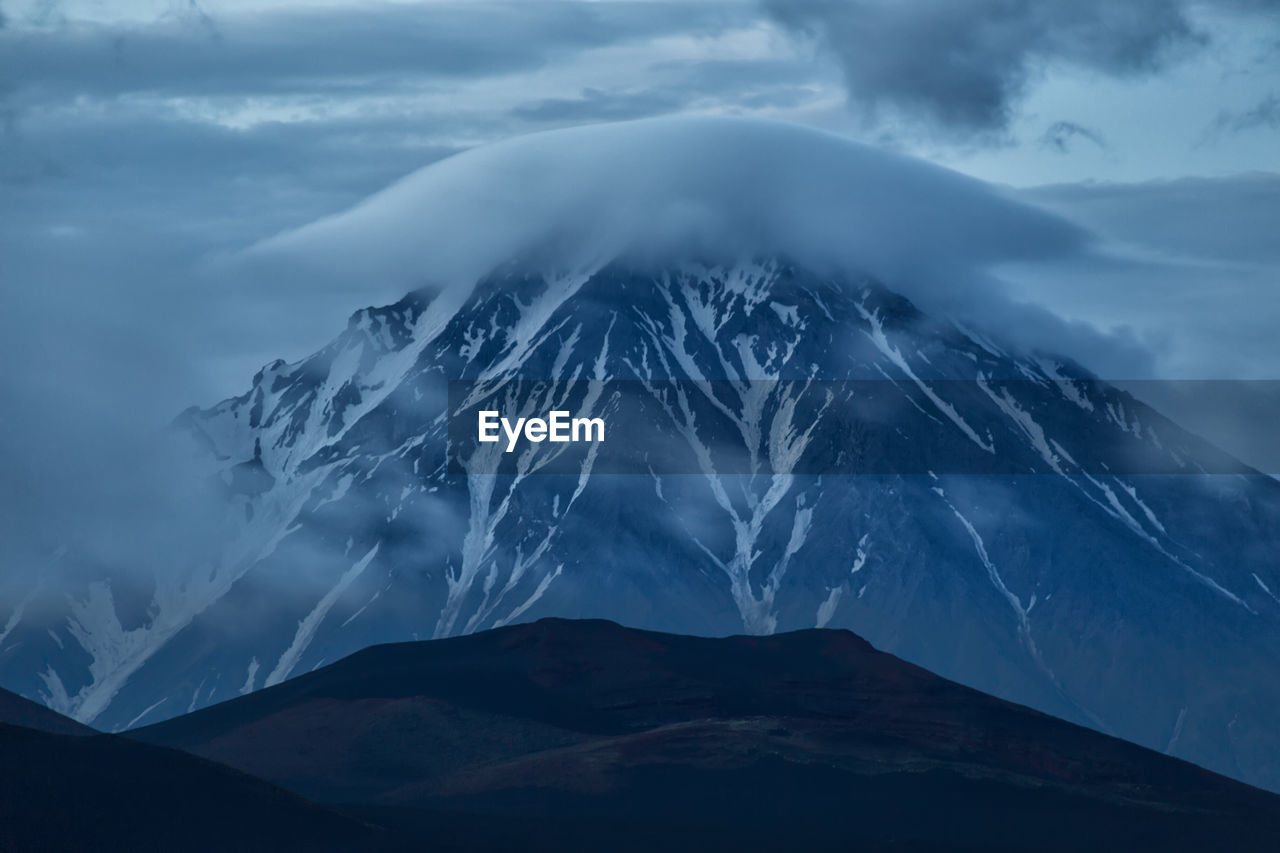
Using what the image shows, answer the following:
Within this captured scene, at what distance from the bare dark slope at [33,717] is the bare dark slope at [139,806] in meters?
42.5

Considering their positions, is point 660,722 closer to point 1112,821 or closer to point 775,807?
point 775,807

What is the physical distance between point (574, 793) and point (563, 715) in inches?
962

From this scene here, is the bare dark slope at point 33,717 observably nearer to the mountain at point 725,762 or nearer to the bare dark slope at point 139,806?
the mountain at point 725,762

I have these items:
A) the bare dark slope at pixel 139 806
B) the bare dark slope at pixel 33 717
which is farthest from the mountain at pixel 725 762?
the bare dark slope at pixel 139 806

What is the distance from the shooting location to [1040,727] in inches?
→ 7229

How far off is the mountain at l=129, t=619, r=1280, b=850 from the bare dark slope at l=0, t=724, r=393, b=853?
39.0 feet

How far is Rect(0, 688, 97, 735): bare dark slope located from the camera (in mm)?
180125

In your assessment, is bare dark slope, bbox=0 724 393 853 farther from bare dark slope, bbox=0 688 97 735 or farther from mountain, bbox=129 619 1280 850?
bare dark slope, bbox=0 688 97 735

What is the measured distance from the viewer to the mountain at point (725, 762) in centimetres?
15638

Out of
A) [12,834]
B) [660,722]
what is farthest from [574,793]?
[12,834]

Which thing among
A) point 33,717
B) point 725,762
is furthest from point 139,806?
point 33,717

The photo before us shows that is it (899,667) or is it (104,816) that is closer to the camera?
(104,816)

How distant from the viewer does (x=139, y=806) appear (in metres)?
130

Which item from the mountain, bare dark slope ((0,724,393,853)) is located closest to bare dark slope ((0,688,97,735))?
the mountain
